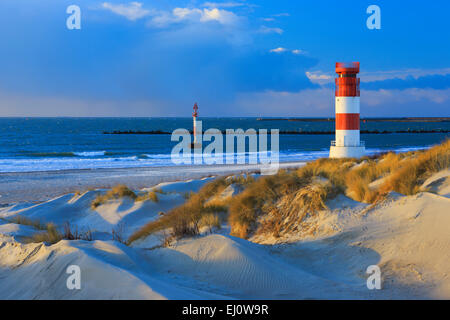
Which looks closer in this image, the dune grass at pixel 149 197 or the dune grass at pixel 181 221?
the dune grass at pixel 181 221

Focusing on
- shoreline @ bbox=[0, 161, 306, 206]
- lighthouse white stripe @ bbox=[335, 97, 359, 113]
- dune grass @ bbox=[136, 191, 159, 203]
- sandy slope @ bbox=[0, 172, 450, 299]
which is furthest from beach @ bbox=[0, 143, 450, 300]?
shoreline @ bbox=[0, 161, 306, 206]

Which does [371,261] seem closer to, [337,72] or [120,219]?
[120,219]

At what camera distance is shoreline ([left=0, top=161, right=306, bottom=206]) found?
1653 centimetres

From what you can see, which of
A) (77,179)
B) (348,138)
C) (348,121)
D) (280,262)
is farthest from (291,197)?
(77,179)

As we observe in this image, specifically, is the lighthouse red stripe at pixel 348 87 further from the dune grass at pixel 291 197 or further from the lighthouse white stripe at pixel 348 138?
the dune grass at pixel 291 197

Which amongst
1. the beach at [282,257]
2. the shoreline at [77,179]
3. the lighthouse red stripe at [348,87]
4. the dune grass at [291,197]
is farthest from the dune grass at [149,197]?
the lighthouse red stripe at [348,87]

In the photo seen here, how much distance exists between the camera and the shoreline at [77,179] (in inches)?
651

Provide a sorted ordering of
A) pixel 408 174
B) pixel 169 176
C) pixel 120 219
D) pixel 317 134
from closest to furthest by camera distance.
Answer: pixel 408 174 < pixel 120 219 < pixel 169 176 < pixel 317 134

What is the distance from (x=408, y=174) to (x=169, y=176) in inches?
589

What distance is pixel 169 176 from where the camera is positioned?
69.8ft

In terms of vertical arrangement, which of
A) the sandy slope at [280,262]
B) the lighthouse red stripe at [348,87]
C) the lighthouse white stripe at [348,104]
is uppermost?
the lighthouse red stripe at [348,87]

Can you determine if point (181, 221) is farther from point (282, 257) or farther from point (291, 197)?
point (291, 197)

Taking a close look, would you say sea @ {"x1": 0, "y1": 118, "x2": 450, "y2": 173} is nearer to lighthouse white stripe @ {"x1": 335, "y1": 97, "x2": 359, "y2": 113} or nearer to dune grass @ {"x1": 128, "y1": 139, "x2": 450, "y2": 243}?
dune grass @ {"x1": 128, "y1": 139, "x2": 450, "y2": 243}

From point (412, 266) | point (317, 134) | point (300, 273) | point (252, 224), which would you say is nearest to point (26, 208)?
point (252, 224)
